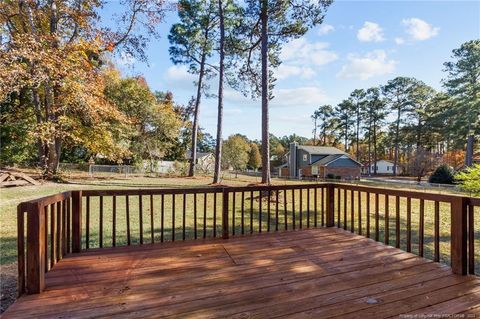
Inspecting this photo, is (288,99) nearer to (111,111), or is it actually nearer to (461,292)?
(111,111)

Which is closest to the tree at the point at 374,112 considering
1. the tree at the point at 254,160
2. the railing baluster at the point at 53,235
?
the tree at the point at 254,160

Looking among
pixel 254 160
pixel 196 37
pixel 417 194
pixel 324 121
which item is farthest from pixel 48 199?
pixel 324 121

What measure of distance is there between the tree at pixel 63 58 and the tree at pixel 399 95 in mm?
29051

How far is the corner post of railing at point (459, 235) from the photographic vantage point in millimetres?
2604

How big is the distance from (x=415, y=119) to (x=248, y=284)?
36.9m

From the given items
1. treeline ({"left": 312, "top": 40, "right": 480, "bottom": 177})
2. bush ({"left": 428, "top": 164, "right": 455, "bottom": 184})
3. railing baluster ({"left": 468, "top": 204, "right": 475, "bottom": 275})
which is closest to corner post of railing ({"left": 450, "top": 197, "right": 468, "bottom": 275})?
railing baluster ({"left": 468, "top": 204, "right": 475, "bottom": 275})

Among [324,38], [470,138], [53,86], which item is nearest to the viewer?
[324,38]

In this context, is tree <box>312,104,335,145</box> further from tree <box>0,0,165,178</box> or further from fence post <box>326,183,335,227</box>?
fence post <box>326,183,335,227</box>

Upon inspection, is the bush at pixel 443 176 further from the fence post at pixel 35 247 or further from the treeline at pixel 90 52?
the fence post at pixel 35 247

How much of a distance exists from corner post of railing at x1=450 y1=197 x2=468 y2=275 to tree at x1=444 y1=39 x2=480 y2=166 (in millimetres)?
23947

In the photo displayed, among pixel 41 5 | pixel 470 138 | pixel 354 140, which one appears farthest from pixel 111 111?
pixel 354 140

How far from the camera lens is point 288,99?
19.1 metres

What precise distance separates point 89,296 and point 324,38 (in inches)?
417

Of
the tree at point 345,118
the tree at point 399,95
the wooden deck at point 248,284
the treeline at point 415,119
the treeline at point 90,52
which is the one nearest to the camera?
the wooden deck at point 248,284
